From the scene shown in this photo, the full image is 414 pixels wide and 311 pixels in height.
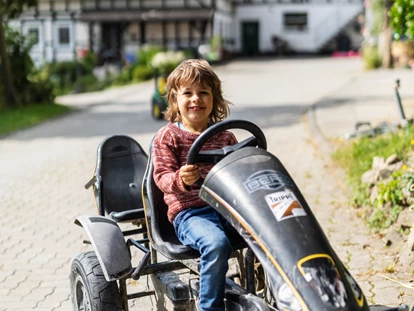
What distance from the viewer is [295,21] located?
47.3 m

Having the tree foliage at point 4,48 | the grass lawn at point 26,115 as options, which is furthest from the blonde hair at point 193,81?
the tree foliage at point 4,48

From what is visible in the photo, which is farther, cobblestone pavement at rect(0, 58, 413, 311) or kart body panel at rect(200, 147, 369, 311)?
cobblestone pavement at rect(0, 58, 413, 311)

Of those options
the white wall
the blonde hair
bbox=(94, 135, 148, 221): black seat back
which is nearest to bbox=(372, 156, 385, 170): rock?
bbox=(94, 135, 148, 221): black seat back

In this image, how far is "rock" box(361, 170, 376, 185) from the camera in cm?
679

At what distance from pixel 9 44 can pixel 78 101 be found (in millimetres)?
3713

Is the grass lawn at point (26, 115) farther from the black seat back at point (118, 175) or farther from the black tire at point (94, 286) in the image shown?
the black tire at point (94, 286)

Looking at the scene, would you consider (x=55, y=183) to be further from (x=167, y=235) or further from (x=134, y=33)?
(x=134, y=33)

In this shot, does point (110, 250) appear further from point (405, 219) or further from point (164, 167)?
point (405, 219)

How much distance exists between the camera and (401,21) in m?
8.77

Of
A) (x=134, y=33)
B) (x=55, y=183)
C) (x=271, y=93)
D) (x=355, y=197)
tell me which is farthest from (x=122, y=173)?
(x=134, y=33)

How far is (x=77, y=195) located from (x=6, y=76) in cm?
1008

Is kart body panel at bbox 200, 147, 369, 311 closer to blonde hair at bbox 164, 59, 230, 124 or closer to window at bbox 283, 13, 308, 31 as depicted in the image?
blonde hair at bbox 164, 59, 230, 124

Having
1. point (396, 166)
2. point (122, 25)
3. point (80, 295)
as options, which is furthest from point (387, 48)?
point (80, 295)

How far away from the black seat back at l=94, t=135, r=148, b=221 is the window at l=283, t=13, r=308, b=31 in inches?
A: 1702
